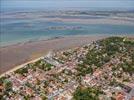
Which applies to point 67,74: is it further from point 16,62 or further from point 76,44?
point 76,44

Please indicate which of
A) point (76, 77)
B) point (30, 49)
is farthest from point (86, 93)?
point (30, 49)

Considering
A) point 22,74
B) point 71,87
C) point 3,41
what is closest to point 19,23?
point 3,41

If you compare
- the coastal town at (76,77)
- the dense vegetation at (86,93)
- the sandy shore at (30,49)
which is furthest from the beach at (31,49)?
the dense vegetation at (86,93)

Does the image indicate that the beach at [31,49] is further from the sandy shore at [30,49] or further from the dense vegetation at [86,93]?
the dense vegetation at [86,93]

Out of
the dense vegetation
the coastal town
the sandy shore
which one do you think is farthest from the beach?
the dense vegetation

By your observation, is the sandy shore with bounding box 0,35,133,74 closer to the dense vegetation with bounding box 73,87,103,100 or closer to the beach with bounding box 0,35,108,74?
the beach with bounding box 0,35,108,74

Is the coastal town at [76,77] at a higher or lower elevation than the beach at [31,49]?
higher
